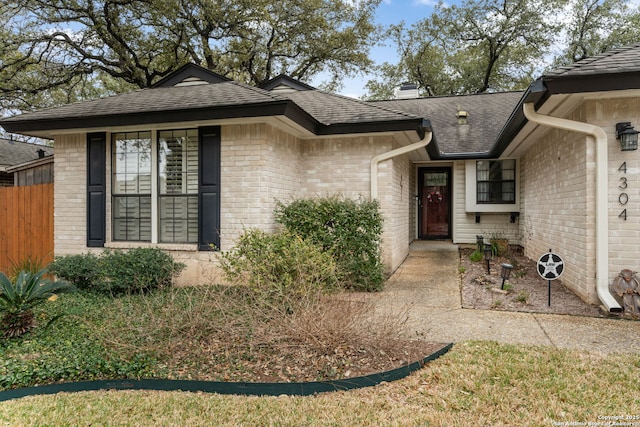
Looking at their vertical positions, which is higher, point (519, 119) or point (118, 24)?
point (118, 24)

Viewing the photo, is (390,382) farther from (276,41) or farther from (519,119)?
(276,41)

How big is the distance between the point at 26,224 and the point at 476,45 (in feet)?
76.1

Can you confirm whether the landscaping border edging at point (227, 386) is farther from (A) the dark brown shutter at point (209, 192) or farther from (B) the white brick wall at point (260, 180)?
(A) the dark brown shutter at point (209, 192)

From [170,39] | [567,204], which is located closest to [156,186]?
[567,204]

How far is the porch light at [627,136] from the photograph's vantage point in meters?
5.13

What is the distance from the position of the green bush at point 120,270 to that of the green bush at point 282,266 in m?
1.47

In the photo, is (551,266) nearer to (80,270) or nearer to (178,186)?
(178,186)

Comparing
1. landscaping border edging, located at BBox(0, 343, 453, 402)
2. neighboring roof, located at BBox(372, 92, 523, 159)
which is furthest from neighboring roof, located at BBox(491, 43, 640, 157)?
neighboring roof, located at BBox(372, 92, 523, 159)

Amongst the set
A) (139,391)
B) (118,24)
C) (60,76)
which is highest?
(118,24)

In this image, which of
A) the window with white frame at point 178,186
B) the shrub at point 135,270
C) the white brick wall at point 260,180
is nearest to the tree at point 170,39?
the white brick wall at point 260,180

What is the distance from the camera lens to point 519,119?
6.79 metres

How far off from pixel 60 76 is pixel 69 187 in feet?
36.0

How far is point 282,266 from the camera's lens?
5.25 m

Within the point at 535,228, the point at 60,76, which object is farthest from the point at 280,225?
the point at 60,76
